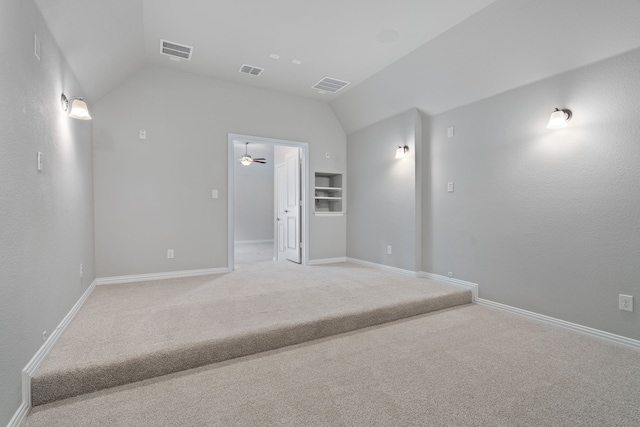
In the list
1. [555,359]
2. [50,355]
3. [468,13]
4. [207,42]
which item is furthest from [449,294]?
[207,42]

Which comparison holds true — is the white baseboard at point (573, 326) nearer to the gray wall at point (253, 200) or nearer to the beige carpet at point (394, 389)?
the beige carpet at point (394, 389)

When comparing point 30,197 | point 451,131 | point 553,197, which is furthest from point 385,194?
point 30,197

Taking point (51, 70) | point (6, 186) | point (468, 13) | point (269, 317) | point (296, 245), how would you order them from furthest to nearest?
point (296, 245) → point (468, 13) → point (269, 317) → point (51, 70) → point (6, 186)

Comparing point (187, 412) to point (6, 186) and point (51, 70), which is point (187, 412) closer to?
point (6, 186)

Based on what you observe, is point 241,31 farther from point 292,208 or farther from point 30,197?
point 292,208

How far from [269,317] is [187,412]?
3.61 feet

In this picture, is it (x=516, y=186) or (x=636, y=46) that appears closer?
(x=636, y=46)

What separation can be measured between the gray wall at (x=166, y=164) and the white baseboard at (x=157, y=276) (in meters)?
0.06

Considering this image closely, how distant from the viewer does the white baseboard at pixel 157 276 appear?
391cm

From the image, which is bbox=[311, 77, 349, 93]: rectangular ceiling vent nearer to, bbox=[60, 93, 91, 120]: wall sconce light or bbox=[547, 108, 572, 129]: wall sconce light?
bbox=[547, 108, 572, 129]: wall sconce light

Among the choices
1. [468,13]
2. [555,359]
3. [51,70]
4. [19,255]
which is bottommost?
[555,359]

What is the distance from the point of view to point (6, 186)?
1540mm

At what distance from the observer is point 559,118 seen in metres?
2.79

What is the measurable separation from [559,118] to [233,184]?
4371mm
